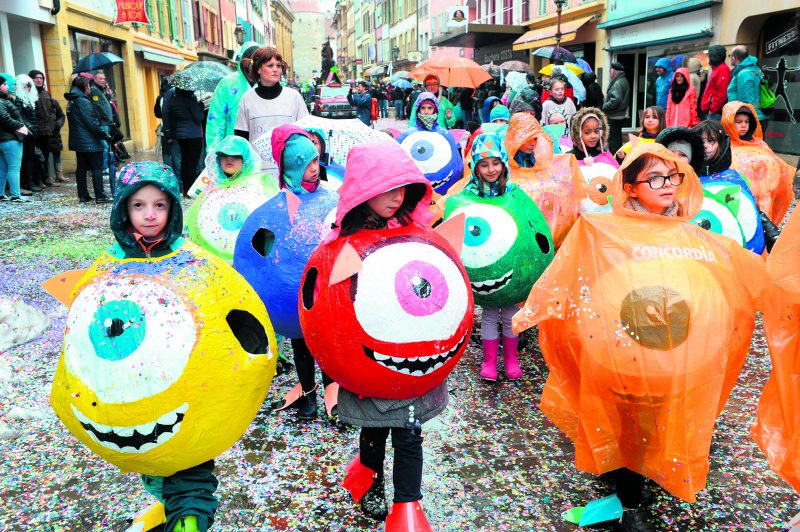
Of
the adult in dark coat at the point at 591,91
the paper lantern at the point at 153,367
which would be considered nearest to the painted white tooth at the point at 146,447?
the paper lantern at the point at 153,367

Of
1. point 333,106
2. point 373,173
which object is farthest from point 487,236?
point 333,106

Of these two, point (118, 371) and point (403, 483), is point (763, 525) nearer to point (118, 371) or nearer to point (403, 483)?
point (403, 483)

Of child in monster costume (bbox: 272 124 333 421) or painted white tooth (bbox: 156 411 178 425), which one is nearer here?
painted white tooth (bbox: 156 411 178 425)

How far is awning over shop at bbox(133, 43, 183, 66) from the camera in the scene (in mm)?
20391

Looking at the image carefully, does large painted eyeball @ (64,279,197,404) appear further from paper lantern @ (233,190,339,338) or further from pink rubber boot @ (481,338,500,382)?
pink rubber boot @ (481,338,500,382)

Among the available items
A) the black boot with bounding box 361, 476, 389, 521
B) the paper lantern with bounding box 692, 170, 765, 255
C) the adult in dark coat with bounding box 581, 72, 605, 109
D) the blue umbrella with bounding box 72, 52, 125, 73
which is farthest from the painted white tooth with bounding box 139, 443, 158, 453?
the blue umbrella with bounding box 72, 52, 125, 73

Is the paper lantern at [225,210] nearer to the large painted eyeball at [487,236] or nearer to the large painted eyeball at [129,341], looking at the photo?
the large painted eyeball at [487,236]

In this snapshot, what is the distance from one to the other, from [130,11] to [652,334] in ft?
57.7

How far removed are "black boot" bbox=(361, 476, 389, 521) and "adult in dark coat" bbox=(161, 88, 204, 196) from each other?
7.42 m

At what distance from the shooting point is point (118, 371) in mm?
2125

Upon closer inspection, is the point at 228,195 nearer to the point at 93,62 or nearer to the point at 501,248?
the point at 501,248

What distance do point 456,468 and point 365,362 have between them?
3.38 feet

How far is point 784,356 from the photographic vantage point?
2359 millimetres

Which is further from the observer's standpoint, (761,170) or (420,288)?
(761,170)
